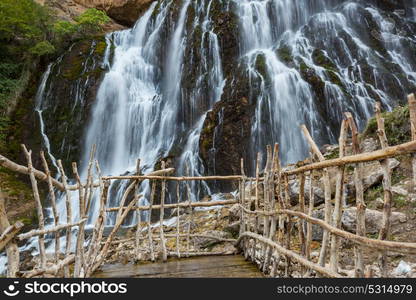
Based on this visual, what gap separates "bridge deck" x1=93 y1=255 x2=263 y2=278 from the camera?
13.5 ft

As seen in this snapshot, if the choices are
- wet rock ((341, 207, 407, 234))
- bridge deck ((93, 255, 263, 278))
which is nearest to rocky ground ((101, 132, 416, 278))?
wet rock ((341, 207, 407, 234))

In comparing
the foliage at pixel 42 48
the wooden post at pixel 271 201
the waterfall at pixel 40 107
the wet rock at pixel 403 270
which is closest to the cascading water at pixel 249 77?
the waterfall at pixel 40 107

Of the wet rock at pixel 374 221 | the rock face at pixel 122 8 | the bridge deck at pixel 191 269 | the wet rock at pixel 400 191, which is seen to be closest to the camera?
the bridge deck at pixel 191 269

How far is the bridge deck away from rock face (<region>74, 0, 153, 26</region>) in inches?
817

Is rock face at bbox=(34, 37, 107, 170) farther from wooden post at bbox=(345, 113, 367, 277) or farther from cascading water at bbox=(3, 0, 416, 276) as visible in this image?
wooden post at bbox=(345, 113, 367, 277)

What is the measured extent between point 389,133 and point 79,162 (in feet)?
38.1

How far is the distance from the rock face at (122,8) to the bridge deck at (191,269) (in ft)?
68.1

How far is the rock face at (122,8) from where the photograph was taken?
906 inches

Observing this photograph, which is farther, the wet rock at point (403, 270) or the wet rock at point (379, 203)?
the wet rock at point (379, 203)

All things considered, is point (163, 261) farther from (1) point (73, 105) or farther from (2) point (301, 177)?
(1) point (73, 105)

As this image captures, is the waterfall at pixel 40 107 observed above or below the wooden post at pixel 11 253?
above

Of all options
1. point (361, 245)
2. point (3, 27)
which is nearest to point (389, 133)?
point (361, 245)

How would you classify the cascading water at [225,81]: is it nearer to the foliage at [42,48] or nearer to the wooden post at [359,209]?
Answer: the foliage at [42,48]

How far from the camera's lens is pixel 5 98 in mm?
16906
